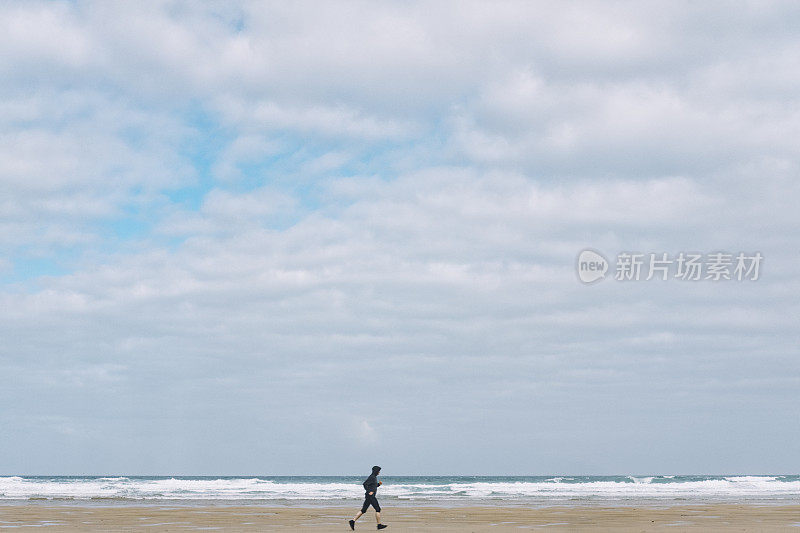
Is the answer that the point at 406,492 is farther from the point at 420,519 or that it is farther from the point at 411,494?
the point at 420,519

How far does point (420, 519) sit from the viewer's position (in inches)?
1045

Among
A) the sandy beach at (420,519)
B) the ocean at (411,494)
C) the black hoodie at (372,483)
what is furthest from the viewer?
the ocean at (411,494)

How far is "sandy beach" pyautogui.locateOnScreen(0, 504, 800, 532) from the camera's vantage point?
22984mm

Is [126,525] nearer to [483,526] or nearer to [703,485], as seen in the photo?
[483,526]

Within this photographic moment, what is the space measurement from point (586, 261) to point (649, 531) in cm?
1057

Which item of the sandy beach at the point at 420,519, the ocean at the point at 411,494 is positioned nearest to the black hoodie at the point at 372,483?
the sandy beach at the point at 420,519

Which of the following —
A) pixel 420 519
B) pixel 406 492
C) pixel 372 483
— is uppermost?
pixel 372 483

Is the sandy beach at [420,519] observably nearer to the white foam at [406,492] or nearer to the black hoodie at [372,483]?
the black hoodie at [372,483]

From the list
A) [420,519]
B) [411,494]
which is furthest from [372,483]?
[411,494]

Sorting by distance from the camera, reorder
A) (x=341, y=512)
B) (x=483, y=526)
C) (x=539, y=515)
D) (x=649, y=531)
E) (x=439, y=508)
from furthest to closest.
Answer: (x=439, y=508), (x=341, y=512), (x=539, y=515), (x=483, y=526), (x=649, y=531)

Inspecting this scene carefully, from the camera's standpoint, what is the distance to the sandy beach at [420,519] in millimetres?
22984

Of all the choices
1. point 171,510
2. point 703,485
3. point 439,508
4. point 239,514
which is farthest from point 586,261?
point 703,485

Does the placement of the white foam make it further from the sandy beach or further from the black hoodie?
the black hoodie

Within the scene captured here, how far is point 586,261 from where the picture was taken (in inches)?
1131
